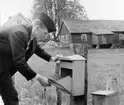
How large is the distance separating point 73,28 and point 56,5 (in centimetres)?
1214

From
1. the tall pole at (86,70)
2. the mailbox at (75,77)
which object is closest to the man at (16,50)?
the mailbox at (75,77)

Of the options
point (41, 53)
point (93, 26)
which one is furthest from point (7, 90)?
point (93, 26)

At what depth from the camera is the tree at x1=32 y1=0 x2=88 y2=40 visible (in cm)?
5081

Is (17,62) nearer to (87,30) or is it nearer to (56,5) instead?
(87,30)

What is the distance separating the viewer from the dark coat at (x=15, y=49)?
3.22 m

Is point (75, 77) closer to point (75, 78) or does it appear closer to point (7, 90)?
point (75, 78)

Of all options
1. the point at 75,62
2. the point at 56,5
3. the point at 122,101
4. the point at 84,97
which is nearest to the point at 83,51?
the point at 75,62

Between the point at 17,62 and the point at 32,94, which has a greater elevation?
the point at 17,62

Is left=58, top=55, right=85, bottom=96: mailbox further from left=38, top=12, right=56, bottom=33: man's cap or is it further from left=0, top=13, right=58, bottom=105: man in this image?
left=38, top=12, right=56, bottom=33: man's cap

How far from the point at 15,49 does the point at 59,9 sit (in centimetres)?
4896

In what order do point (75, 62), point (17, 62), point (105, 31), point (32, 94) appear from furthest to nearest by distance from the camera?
1. point (105, 31)
2. point (32, 94)
3. point (75, 62)
4. point (17, 62)

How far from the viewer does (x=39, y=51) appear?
435 centimetres

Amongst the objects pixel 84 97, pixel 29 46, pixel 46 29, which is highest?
pixel 46 29

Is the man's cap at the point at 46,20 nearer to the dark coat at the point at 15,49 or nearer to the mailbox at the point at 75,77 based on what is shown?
the dark coat at the point at 15,49
